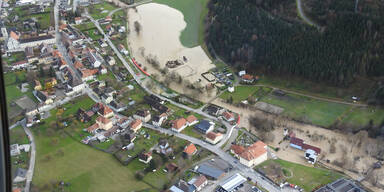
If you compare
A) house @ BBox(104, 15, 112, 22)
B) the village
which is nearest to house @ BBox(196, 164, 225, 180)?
the village

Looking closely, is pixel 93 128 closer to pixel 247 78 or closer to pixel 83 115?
pixel 83 115

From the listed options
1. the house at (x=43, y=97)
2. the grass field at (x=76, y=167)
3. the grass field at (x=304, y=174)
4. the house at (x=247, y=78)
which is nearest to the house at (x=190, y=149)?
the grass field at (x=76, y=167)

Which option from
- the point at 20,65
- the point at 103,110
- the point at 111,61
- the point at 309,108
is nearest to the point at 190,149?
the point at 103,110

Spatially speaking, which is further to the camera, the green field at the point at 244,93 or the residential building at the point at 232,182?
the green field at the point at 244,93

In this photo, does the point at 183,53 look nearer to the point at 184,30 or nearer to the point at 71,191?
the point at 184,30

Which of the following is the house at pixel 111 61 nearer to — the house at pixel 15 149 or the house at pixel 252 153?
the house at pixel 15 149

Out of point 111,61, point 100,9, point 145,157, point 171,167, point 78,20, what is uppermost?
point 100,9
